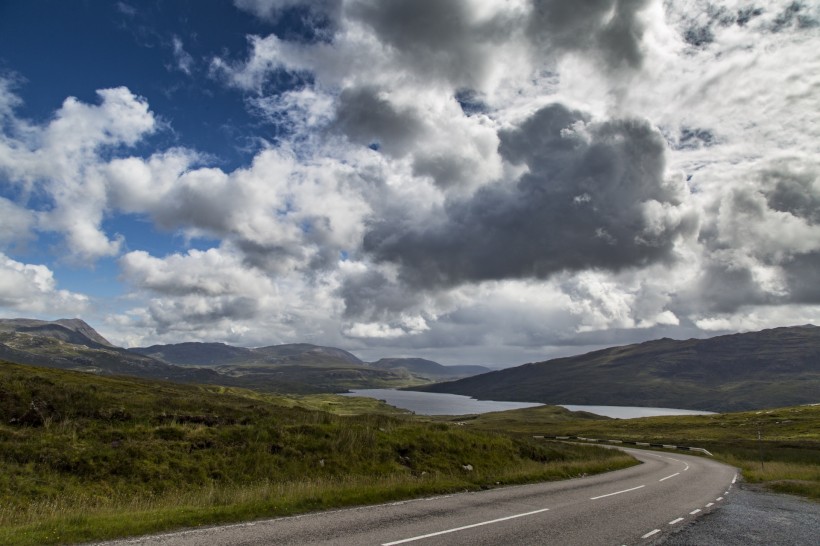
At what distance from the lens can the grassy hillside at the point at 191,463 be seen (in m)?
15.0

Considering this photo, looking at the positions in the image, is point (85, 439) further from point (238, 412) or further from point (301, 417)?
point (301, 417)

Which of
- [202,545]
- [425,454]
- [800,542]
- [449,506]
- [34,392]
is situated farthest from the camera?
[425,454]

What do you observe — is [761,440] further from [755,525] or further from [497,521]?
[497,521]

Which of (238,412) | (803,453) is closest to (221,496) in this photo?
(238,412)

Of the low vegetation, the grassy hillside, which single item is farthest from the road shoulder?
the grassy hillside

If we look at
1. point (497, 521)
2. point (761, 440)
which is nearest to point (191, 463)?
point (497, 521)

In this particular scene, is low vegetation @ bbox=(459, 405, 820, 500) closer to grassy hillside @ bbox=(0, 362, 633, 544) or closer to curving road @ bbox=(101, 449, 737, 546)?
curving road @ bbox=(101, 449, 737, 546)

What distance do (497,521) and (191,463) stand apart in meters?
14.5

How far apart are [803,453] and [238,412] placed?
62.4m

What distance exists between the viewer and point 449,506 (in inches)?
710

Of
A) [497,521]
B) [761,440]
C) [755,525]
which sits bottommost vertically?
[761,440]

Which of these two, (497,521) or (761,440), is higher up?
(497,521)

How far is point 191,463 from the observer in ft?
71.8

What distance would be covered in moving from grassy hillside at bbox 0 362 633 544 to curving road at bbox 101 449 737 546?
158 centimetres
